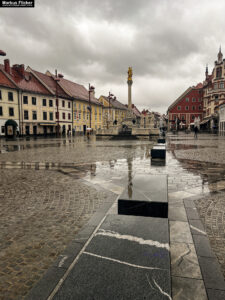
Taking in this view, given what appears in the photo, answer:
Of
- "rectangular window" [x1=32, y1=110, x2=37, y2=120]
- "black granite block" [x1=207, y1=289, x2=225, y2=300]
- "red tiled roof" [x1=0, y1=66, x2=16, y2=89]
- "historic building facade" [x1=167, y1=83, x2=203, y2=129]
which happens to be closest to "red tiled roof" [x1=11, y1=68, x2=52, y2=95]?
"red tiled roof" [x1=0, y1=66, x2=16, y2=89]

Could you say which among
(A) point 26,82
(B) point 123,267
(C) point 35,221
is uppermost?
(A) point 26,82

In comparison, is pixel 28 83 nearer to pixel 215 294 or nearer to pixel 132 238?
Answer: pixel 132 238

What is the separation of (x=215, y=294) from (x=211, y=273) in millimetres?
Result: 426

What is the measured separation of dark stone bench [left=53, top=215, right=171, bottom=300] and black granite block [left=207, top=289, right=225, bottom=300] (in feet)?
1.41

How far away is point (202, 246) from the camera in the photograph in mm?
2916

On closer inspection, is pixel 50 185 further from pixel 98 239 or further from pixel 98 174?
pixel 98 239

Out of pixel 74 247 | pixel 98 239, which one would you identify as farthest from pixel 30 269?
pixel 98 239

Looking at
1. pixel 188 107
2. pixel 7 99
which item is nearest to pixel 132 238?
pixel 7 99

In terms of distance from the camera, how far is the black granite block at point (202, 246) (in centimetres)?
273

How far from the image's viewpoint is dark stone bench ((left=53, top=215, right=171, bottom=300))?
170 centimetres

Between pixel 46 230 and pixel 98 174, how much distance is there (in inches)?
162

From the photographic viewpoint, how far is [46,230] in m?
3.55

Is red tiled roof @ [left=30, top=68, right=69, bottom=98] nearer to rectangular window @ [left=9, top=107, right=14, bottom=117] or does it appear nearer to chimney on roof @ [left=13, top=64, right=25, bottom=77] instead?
chimney on roof @ [left=13, top=64, right=25, bottom=77]

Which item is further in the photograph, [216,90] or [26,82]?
[216,90]
